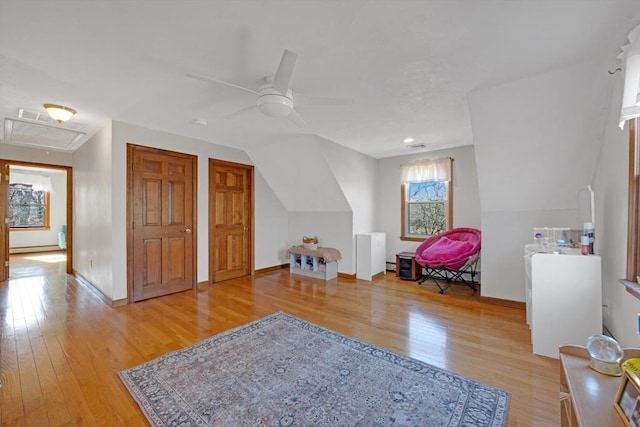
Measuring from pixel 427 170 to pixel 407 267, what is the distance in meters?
1.80

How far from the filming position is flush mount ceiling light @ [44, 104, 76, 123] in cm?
288

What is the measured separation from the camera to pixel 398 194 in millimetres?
5359

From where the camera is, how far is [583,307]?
7.16 ft

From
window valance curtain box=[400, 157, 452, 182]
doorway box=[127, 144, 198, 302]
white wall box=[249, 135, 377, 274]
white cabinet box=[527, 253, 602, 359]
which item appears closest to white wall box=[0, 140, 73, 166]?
doorway box=[127, 144, 198, 302]

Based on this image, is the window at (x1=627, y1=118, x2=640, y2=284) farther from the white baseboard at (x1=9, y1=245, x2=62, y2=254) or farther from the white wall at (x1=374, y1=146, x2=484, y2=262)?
the white baseboard at (x1=9, y1=245, x2=62, y2=254)

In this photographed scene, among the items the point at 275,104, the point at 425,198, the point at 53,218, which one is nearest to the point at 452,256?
the point at 425,198

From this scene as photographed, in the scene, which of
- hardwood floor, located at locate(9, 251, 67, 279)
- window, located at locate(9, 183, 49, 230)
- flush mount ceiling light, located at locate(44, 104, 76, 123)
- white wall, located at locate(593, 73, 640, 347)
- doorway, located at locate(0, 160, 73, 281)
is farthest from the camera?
window, located at locate(9, 183, 49, 230)

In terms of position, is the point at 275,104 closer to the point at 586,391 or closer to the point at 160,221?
the point at 586,391

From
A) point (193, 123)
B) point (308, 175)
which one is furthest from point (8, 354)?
point (308, 175)

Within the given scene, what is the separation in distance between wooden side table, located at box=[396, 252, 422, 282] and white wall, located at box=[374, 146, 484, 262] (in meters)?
0.44

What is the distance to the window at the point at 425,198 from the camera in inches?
188

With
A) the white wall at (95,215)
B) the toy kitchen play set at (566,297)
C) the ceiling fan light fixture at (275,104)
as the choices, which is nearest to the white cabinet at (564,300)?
the toy kitchen play set at (566,297)

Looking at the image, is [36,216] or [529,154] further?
[36,216]

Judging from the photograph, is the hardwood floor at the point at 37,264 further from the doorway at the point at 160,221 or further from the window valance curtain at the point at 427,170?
the window valance curtain at the point at 427,170
